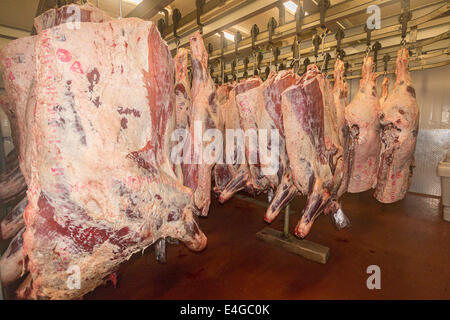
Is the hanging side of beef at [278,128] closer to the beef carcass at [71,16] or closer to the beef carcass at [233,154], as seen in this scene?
the beef carcass at [233,154]

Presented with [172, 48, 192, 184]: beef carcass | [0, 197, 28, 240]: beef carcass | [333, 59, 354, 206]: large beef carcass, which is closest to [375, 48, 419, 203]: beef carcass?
[333, 59, 354, 206]: large beef carcass

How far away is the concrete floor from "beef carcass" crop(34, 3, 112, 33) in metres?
1.97

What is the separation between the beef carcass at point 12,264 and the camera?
1.08 m

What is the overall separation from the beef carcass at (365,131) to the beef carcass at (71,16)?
2684 mm

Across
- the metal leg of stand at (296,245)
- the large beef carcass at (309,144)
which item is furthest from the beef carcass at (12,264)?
the metal leg of stand at (296,245)

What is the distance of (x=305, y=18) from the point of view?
2111 millimetres

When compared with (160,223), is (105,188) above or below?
above

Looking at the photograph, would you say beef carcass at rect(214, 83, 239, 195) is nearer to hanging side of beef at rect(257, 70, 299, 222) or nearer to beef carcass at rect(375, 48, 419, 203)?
hanging side of beef at rect(257, 70, 299, 222)

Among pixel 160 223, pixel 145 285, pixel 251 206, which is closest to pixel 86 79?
pixel 160 223

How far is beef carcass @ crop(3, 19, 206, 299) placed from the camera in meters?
1.02

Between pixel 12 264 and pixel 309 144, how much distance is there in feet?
6.58

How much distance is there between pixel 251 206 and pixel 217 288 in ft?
7.28
